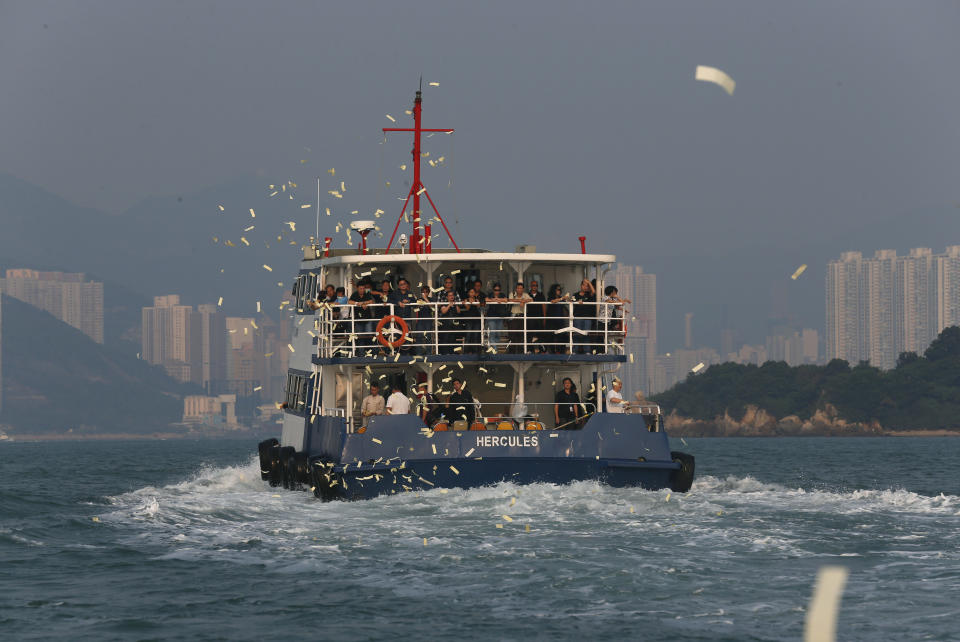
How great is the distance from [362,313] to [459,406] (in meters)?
2.48

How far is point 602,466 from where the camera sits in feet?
80.4

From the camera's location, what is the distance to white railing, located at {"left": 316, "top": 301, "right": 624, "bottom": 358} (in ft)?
83.3

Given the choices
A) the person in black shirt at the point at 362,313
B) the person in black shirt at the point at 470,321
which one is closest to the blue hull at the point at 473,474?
the person in black shirt at the point at 470,321

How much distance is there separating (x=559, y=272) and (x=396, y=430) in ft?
18.6

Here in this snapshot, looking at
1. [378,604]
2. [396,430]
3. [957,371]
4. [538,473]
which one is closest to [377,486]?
[396,430]

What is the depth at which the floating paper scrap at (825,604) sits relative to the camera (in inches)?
557

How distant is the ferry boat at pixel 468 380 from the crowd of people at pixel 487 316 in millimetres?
38

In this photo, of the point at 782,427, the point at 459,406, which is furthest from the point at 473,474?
the point at 782,427

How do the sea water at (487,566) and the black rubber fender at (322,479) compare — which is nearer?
the sea water at (487,566)

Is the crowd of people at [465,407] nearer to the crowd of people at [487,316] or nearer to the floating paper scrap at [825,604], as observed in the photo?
the crowd of people at [487,316]

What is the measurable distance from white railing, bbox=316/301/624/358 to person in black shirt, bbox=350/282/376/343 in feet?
0.08

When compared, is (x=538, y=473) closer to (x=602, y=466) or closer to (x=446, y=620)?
(x=602, y=466)

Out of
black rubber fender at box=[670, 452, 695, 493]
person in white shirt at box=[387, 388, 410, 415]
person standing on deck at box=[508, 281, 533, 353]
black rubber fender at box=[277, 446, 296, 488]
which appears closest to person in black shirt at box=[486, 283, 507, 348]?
person standing on deck at box=[508, 281, 533, 353]

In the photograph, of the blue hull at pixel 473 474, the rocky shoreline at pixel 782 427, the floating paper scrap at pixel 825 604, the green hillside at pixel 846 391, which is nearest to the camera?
the floating paper scrap at pixel 825 604
